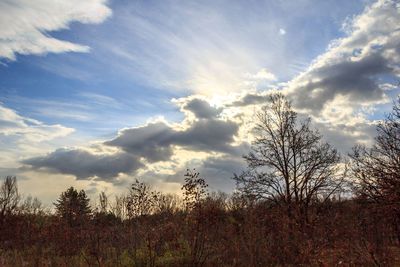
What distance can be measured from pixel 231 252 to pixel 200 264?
201 centimetres

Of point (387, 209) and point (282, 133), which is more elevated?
point (282, 133)

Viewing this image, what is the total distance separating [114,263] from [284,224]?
6.78m

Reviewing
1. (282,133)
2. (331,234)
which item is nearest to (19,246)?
(331,234)

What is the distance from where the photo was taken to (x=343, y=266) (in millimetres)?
13047

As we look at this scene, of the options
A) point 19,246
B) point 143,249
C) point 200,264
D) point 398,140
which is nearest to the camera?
point 200,264

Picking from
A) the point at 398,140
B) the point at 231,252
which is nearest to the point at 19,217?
the point at 231,252

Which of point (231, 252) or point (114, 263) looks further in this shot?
point (231, 252)

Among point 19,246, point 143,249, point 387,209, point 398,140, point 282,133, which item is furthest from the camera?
point 282,133

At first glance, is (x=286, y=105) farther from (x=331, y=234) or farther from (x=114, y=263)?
(x=114, y=263)

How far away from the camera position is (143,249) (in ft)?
44.2

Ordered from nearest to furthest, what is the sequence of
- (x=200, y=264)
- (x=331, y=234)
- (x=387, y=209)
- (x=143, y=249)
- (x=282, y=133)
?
1. (x=200, y=264)
2. (x=143, y=249)
3. (x=387, y=209)
4. (x=331, y=234)
5. (x=282, y=133)

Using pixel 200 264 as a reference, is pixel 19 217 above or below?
above

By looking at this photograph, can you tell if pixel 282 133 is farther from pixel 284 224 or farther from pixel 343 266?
pixel 343 266

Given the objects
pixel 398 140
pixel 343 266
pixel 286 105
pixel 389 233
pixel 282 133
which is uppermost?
pixel 286 105
